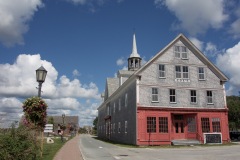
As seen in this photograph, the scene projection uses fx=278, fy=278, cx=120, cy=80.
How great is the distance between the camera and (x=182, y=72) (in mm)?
33906

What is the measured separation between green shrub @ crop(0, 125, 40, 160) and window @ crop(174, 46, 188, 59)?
25913 mm

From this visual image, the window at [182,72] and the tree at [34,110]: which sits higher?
the window at [182,72]

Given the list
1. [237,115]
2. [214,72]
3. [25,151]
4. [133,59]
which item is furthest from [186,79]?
→ [25,151]

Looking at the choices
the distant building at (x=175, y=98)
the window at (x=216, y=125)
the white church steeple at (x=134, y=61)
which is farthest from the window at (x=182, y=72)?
the white church steeple at (x=134, y=61)

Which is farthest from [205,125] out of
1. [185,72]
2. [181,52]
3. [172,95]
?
[181,52]

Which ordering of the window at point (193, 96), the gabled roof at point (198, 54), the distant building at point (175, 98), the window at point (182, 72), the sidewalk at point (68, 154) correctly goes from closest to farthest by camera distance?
the sidewalk at point (68, 154)
the distant building at point (175, 98)
the window at point (193, 96)
the window at point (182, 72)
the gabled roof at point (198, 54)

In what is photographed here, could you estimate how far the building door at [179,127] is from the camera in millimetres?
32250

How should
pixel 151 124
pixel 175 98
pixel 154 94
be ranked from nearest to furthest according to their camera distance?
pixel 151 124, pixel 154 94, pixel 175 98

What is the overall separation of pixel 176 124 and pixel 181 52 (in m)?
8.86

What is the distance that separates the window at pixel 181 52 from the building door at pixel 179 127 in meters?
7.37

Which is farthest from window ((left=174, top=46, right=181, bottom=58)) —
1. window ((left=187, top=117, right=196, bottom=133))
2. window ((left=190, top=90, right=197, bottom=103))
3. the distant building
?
window ((left=187, top=117, right=196, bottom=133))

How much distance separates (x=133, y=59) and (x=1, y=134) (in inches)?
1627

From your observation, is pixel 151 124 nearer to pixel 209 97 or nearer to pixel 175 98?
pixel 175 98

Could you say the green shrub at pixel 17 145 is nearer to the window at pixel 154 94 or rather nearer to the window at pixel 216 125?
the window at pixel 154 94
